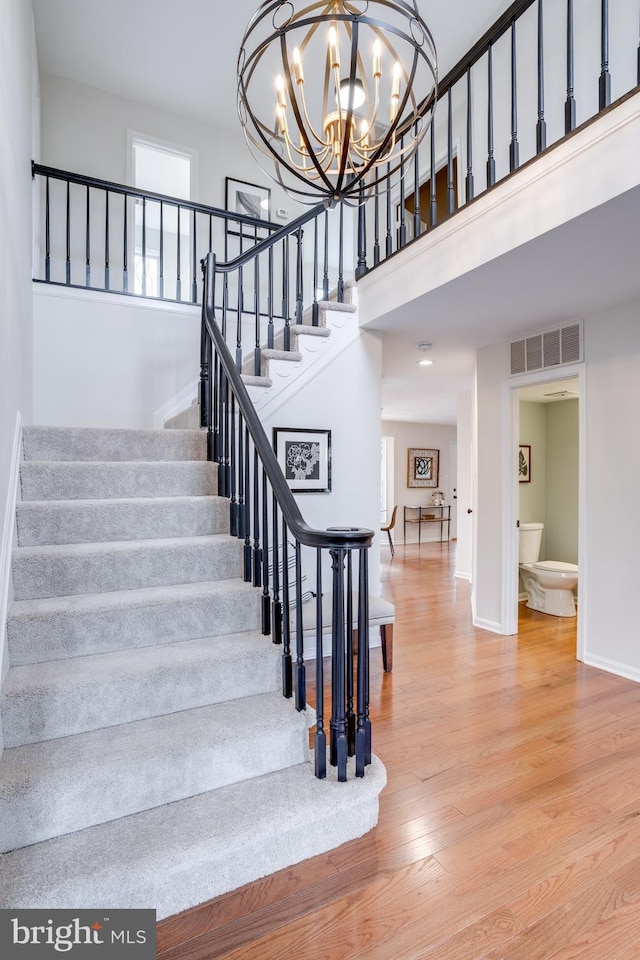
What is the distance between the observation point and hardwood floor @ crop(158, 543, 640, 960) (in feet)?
4.91

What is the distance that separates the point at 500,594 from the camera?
449 cm

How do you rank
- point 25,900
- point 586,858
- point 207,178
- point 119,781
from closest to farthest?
point 25,900 < point 119,781 < point 586,858 < point 207,178

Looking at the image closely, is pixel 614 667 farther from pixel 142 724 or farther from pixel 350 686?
pixel 142 724

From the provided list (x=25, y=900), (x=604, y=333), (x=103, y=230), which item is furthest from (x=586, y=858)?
(x=103, y=230)

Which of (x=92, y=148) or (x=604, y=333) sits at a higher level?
(x=92, y=148)

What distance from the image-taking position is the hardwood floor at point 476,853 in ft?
4.91

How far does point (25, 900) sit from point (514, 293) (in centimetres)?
→ 358

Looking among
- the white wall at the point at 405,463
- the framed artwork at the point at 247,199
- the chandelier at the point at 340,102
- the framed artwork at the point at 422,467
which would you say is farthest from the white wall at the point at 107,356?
the framed artwork at the point at 422,467

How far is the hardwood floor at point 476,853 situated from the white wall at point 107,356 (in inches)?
124

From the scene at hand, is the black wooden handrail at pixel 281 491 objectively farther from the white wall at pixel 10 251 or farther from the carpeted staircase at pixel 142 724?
the white wall at pixel 10 251

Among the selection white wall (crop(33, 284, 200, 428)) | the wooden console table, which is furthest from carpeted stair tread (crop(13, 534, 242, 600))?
the wooden console table

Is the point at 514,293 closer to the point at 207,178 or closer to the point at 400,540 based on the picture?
the point at 207,178

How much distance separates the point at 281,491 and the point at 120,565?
0.86 m

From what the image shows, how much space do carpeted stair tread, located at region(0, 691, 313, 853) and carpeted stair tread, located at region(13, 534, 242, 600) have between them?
2.15 ft
